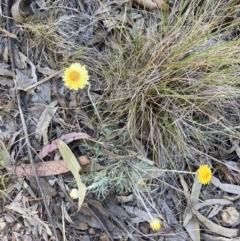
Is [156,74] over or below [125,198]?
over

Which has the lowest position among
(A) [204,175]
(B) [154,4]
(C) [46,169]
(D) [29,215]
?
(D) [29,215]

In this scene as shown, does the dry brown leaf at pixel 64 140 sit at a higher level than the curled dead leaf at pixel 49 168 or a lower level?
higher

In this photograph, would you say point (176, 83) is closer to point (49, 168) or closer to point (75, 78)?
point (75, 78)

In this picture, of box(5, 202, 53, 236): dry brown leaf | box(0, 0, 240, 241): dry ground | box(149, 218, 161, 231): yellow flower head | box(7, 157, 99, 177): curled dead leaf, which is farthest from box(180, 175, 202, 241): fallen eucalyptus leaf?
box(5, 202, 53, 236): dry brown leaf

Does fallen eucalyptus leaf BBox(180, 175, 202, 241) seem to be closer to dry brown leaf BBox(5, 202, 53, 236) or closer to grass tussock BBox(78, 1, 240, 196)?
grass tussock BBox(78, 1, 240, 196)

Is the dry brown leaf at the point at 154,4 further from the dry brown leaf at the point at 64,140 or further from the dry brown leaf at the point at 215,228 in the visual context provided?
the dry brown leaf at the point at 215,228

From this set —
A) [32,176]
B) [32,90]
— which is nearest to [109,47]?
[32,90]

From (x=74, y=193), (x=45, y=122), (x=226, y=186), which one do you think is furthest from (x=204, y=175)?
(x=45, y=122)

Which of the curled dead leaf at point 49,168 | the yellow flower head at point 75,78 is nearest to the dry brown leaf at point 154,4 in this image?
the yellow flower head at point 75,78
